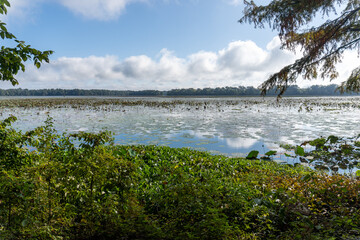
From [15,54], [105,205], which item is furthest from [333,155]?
[15,54]

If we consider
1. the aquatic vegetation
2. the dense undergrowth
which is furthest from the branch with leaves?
the aquatic vegetation

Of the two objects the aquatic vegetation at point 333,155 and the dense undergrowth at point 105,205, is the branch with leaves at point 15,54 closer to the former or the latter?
the dense undergrowth at point 105,205

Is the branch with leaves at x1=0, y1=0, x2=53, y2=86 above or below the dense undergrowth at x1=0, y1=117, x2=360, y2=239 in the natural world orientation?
above

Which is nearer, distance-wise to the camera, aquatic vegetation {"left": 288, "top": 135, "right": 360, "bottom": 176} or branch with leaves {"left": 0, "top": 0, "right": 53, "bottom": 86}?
branch with leaves {"left": 0, "top": 0, "right": 53, "bottom": 86}

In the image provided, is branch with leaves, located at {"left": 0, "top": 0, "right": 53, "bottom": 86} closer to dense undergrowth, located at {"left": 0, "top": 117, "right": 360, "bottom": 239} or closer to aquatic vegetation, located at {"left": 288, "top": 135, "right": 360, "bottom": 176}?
dense undergrowth, located at {"left": 0, "top": 117, "right": 360, "bottom": 239}

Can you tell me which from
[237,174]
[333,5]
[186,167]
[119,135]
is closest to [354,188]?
[237,174]

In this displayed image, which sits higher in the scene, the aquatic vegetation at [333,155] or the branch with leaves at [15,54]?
the branch with leaves at [15,54]

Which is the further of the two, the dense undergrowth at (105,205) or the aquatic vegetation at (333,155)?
the aquatic vegetation at (333,155)

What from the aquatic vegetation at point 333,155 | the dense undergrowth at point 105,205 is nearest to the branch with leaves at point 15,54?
the dense undergrowth at point 105,205

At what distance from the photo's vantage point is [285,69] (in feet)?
28.5

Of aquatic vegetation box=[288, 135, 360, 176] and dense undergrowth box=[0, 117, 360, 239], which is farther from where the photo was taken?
aquatic vegetation box=[288, 135, 360, 176]

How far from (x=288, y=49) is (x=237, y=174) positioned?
613cm

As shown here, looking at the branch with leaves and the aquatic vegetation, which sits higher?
the branch with leaves

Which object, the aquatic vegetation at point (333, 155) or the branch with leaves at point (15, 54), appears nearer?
the branch with leaves at point (15, 54)
